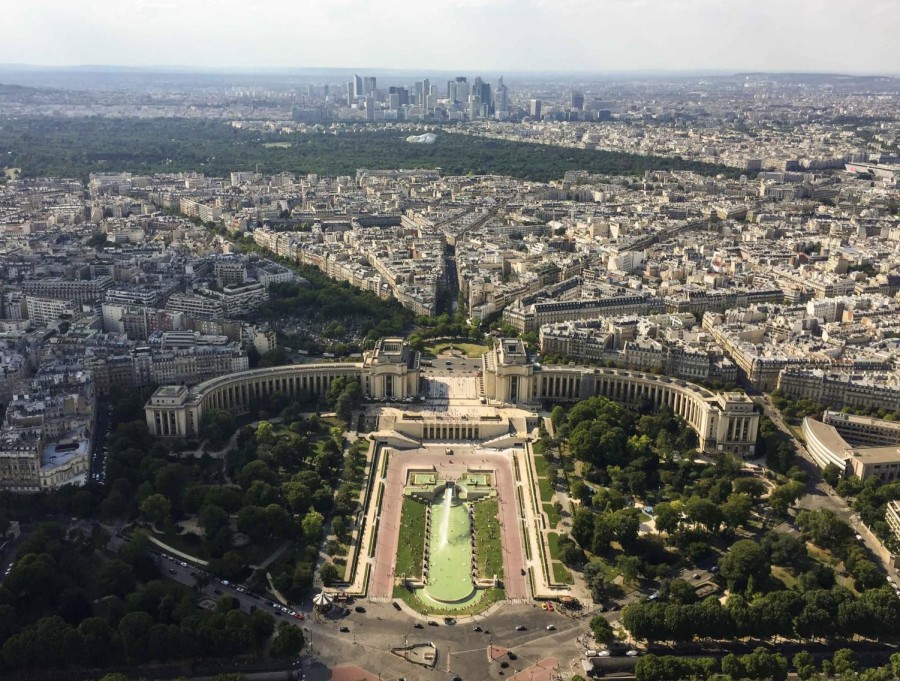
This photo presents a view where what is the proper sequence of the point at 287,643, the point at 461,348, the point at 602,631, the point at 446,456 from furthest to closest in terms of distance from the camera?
the point at 461,348 → the point at 446,456 → the point at 602,631 → the point at 287,643

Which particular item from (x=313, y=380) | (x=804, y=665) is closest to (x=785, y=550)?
(x=804, y=665)

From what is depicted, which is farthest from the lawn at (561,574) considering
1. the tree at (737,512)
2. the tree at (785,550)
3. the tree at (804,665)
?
the tree at (804,665)

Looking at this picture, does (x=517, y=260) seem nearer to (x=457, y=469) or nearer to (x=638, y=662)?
(x=457, y=469)

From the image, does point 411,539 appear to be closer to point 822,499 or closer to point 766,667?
point 766,667

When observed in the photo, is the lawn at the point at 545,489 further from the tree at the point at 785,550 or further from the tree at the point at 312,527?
the tree at the point at 312,527

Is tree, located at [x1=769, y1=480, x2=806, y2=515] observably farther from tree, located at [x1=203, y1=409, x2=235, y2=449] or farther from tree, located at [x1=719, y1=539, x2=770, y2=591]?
tree, located at [x1=203, y1=409, x2=235, y2=449]

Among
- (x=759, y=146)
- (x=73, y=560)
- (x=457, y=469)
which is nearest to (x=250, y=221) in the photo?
(x=457, y=469)
